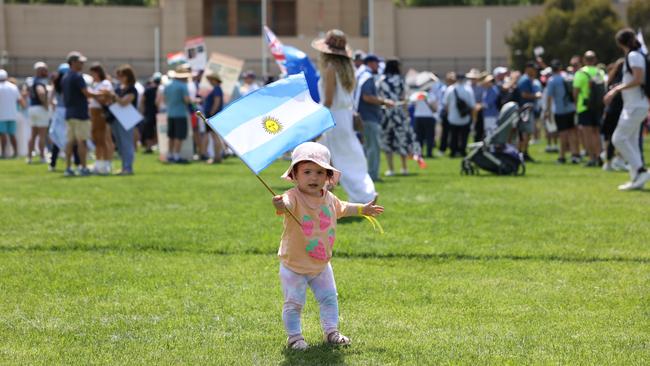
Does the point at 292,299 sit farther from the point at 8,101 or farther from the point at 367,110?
the point at 8,101

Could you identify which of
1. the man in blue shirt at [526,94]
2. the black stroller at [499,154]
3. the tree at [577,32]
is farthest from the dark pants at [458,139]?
the tree at [577,32]

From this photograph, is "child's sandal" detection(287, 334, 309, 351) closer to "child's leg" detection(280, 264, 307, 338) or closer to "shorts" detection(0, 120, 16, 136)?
"child's leg" detection(280, 264, 307, 338)

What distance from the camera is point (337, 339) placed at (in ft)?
19.4

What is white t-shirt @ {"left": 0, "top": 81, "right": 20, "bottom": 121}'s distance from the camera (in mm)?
24453

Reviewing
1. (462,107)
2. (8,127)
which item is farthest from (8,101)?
(462,107)

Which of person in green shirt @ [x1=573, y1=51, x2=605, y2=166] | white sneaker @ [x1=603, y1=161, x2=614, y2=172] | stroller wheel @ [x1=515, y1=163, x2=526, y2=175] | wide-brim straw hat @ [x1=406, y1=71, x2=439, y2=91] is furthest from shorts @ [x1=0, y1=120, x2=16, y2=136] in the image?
white sneaker @ [x1=603, y1=161, x2=614, y2=172]

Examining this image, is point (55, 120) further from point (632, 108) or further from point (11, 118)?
point (632, 108)

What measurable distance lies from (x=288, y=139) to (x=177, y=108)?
1718cm

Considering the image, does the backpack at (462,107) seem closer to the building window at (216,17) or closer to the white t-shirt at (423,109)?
the white t-shirt at (423,109)

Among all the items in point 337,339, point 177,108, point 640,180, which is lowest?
point 640,180

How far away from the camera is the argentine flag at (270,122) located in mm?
5805

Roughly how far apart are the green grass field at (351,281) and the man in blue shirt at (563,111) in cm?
765

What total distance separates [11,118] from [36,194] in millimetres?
10785

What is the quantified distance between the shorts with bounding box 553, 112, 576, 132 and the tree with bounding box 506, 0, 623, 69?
36.8 metres
